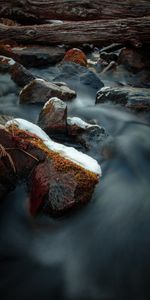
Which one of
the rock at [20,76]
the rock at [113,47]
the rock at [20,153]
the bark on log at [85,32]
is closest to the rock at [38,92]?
the rock at [20,76]

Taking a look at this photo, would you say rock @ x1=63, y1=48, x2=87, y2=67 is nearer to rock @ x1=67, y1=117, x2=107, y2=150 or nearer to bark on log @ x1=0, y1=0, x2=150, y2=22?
bark on log @ x1=0, y1=0, x2=150, y2=22

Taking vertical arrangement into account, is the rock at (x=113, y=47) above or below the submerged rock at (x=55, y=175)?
above

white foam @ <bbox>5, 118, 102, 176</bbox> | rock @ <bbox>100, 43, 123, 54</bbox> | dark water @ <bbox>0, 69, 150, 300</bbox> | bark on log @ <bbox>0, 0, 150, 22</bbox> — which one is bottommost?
dark water @ <bbox>0, 69, 150, 300</bbox>

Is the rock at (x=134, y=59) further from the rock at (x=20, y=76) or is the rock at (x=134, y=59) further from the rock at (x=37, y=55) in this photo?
the rock at (x=20, y=76)

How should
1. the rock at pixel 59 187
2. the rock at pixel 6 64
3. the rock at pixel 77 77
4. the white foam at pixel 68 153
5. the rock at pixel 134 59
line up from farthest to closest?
the rock at pixel 134 59 < the rock at pixel 77 77 < the rock at pixel 6 64 < the white foam at pixel 68 153 < the rock at pixel 59 187

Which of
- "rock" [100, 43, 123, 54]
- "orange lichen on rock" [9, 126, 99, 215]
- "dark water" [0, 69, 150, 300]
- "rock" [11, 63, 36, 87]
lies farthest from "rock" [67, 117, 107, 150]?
"rock" [100, 43, 123, 54]

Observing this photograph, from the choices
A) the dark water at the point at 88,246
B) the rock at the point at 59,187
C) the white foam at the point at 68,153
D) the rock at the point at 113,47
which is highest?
the rock at the point at 113,47
